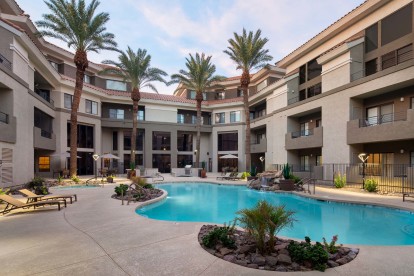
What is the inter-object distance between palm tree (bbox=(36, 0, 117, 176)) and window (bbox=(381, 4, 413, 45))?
24.6m

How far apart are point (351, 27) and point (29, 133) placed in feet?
96.0

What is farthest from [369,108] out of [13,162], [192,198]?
[13,162]

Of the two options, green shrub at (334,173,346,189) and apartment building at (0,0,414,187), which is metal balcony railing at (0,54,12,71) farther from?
green shrub at (334,173,346,189)

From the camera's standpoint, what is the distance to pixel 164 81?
3325cm

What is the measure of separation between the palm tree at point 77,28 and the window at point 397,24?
24630mm

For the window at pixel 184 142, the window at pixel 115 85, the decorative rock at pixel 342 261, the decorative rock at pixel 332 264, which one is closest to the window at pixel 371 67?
the decorative rock at pixel 342 261

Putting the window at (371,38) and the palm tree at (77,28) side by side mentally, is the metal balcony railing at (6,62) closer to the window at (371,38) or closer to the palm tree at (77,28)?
the palm tree at (77,28)

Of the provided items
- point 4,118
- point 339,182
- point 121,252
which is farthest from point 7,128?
point 339,182

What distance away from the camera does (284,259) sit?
5.01 metres

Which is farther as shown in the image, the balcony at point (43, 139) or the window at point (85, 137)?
the window at point (85, 137)

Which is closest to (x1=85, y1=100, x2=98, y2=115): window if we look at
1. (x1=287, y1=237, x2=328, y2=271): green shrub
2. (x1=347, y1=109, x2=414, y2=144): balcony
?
(x1=347, y1=109, x2=414, y2=144): balcony

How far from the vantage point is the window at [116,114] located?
36250 mm

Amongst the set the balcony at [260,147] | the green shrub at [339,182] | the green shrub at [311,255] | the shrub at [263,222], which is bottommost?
the green shrub at [339,182]

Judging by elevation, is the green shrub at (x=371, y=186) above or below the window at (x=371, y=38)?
below
